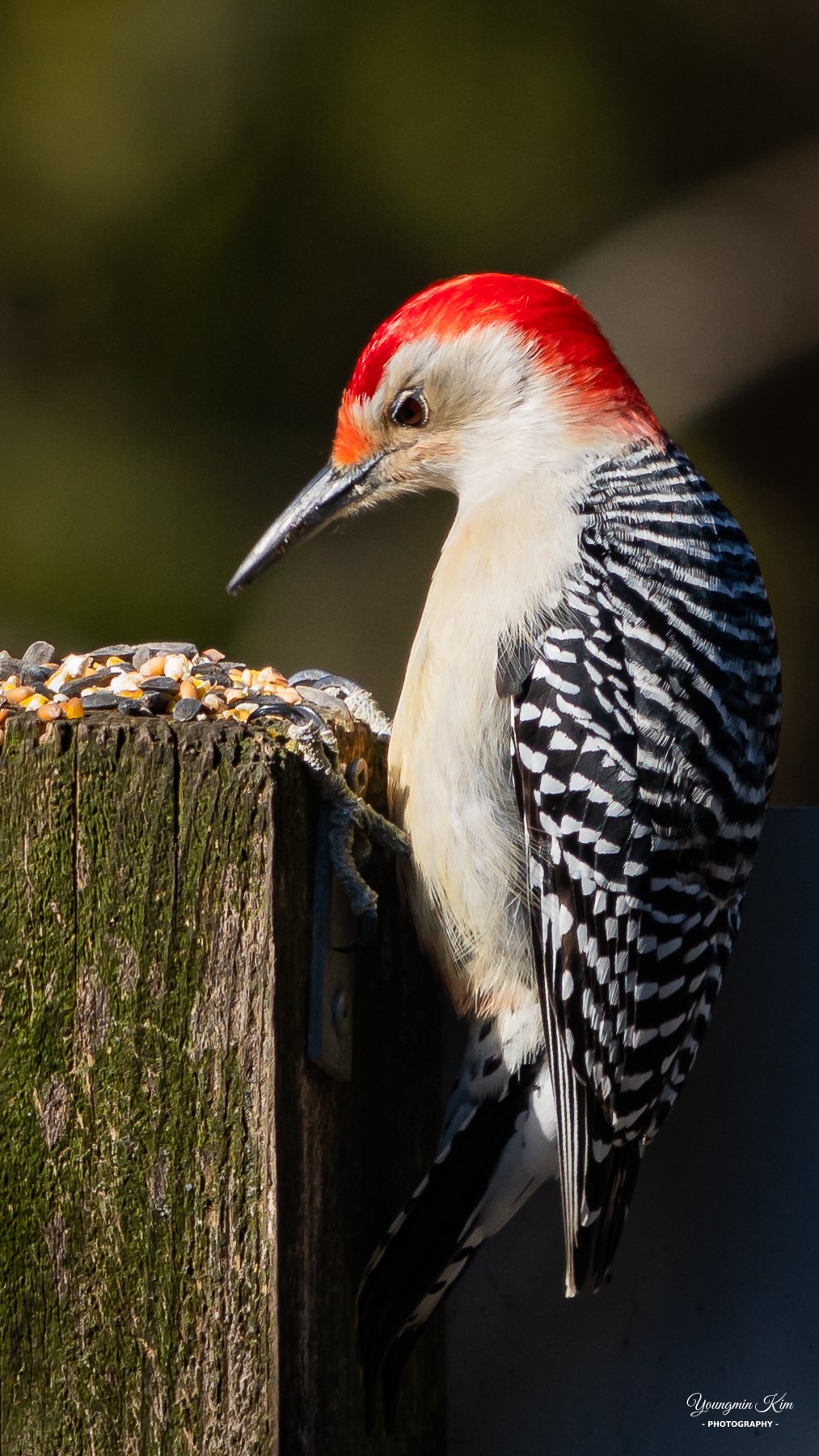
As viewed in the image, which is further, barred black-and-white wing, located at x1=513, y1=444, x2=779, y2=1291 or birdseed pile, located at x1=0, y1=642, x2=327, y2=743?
barred black-and-white wing, located at x1=513, y1=444, x2=779, y2=1291

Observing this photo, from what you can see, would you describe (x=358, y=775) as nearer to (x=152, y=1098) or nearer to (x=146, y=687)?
(x=146, y=687)

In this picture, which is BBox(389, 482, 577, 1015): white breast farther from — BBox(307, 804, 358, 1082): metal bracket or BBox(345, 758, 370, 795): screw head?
BBox(307, 804, 358, 1082): metal bracket

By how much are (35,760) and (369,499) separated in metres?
1.16

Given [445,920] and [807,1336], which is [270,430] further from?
[807,1336]

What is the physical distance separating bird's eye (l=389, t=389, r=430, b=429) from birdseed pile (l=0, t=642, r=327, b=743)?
23.0 inches

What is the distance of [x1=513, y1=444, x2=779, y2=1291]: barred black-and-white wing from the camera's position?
2230mm

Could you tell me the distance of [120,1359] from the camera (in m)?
1.85

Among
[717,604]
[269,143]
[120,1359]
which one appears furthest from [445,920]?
[269,143]

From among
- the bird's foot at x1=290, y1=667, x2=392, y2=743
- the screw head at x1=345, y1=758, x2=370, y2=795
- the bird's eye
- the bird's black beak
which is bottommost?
the screw head at x1=345, y1=758, x2=370, y2=795

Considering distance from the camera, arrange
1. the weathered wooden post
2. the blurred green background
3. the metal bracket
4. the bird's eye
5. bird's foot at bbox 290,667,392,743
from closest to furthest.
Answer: the weathered wooden post
the metal bracket
bird's foot at bbox 290,667,392,743
the bird's eye
the blurred green background

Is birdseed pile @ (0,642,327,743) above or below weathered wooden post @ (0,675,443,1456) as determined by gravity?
above

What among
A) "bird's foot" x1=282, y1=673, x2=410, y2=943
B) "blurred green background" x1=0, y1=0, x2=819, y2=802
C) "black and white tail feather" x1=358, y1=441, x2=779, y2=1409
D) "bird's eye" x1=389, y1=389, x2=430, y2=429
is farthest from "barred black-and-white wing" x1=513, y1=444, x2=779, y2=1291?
"blurred green background" x1=0, y1=0, x2=819, y2=802
